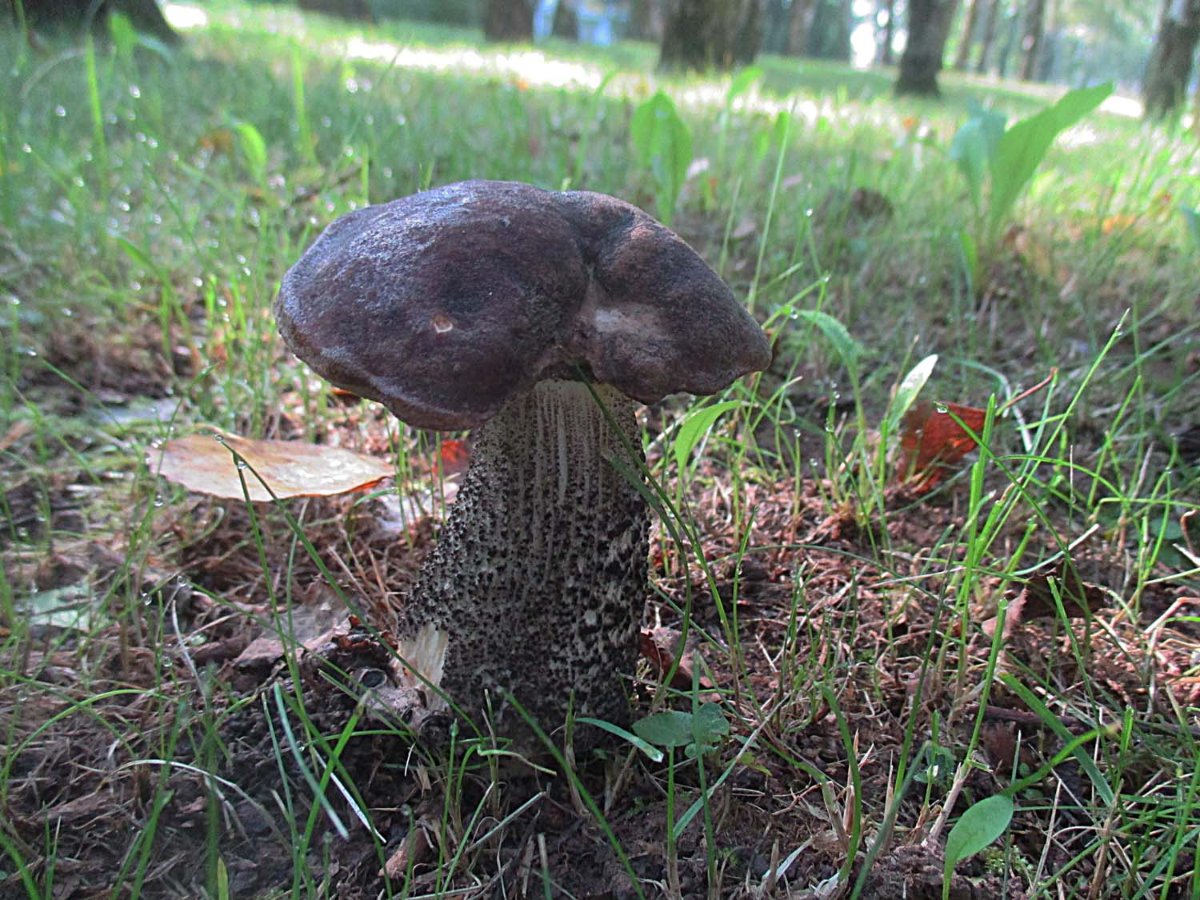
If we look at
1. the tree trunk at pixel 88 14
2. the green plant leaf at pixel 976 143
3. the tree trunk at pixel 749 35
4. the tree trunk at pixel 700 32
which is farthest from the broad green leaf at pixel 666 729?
the tree trunk at pixel 749 35

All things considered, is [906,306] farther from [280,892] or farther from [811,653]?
[280,892]

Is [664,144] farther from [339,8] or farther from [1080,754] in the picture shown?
[339,8]

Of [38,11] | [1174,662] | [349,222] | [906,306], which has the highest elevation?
[38,11]

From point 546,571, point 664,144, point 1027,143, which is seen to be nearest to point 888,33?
point 1027,143

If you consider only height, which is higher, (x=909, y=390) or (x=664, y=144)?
(x=664, y=144)

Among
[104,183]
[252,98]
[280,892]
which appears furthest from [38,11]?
[280,892]
